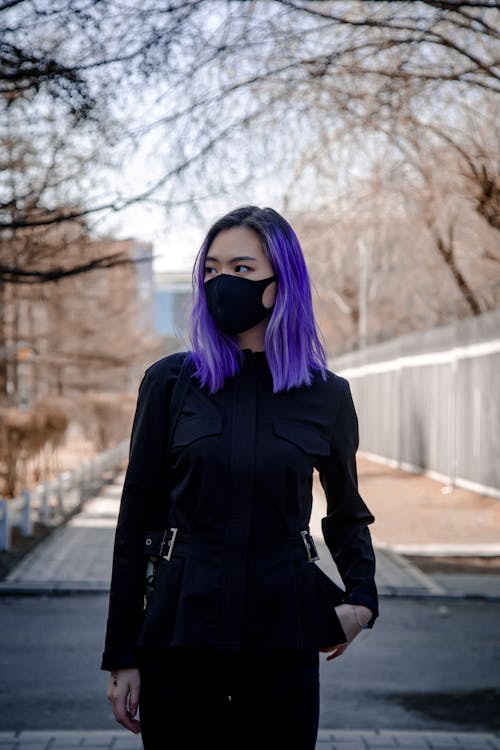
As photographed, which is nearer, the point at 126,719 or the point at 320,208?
the point at 126,719

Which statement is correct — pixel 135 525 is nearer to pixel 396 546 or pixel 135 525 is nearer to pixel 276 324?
pixel 276 324

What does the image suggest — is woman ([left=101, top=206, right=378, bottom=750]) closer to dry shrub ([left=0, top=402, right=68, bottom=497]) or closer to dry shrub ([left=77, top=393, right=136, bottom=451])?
dry shrub ([left=0, top=402, right=68, bottom=497])

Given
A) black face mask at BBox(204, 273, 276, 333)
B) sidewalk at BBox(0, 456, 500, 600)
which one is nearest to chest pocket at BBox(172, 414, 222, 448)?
black face mask at BBox(204, 273, 276, 333)

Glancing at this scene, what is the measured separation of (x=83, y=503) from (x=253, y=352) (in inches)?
688

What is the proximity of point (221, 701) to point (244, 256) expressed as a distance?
1.04 metres

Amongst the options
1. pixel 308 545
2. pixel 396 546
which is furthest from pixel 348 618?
pixel 396 546

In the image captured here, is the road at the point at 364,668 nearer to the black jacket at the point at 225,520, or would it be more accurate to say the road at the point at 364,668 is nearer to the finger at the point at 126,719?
the finger at the point at 126,719

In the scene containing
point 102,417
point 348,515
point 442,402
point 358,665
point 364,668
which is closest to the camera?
point 348,515

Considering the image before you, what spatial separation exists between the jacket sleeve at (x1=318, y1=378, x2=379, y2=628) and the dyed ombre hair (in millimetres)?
149

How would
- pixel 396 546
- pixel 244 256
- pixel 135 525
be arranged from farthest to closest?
pixel 396 546 → pixel 244 256 → pixel 135 525

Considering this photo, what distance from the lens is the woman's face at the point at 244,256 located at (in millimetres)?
2820

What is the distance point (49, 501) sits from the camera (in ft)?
57.1

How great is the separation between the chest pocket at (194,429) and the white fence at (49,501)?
33.9 feet

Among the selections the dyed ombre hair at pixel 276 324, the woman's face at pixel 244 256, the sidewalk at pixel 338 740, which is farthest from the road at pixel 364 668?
the woman's face at pixel 244 256
